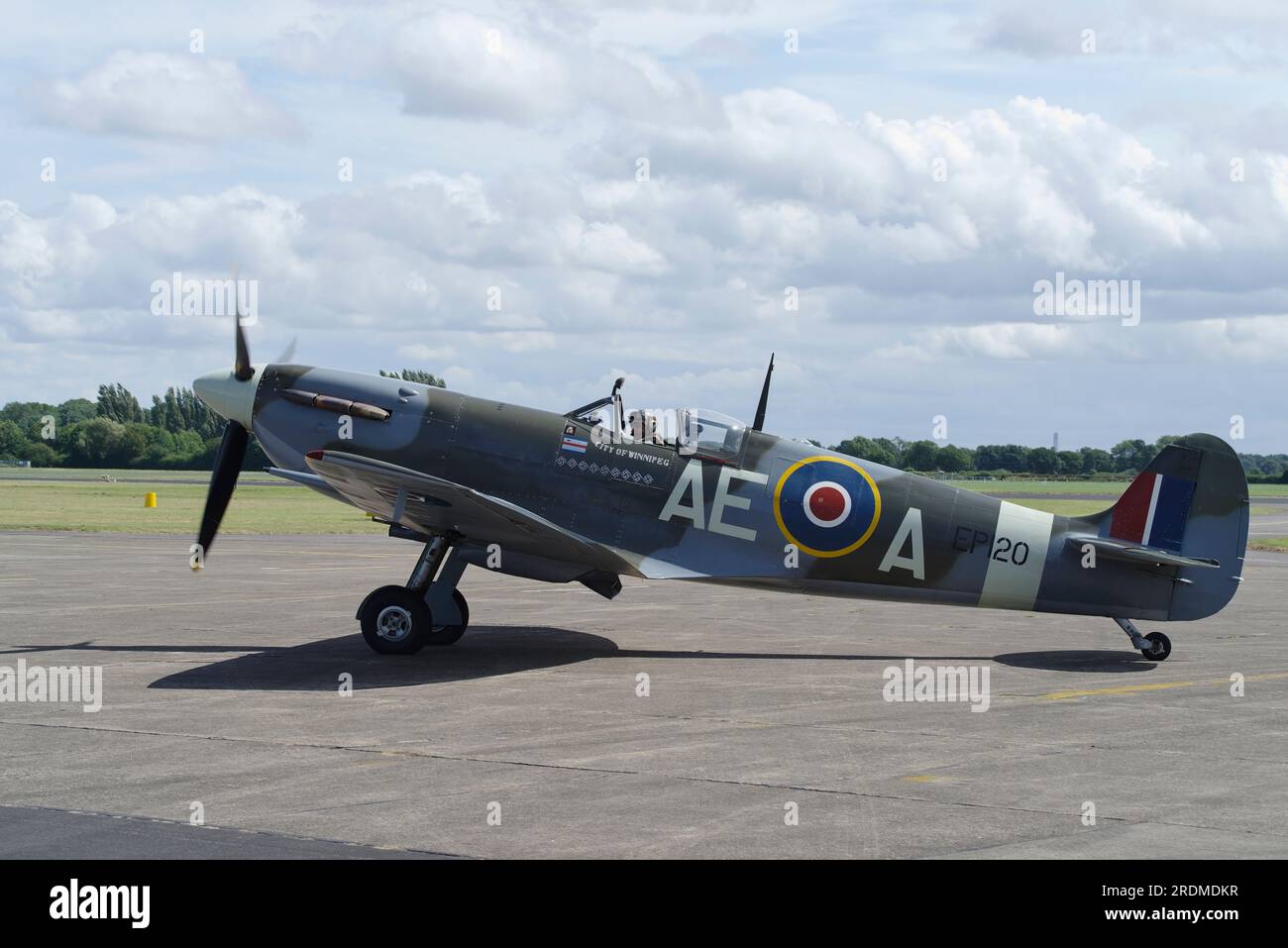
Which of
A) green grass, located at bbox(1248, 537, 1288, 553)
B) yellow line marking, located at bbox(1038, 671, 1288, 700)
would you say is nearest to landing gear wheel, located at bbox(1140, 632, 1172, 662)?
yellow line marking, located at bbox(1038, 671, 1288, 700)

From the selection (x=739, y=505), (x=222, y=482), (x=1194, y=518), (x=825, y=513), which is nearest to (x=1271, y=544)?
(x=1194, y=518)

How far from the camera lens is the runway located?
6.81 m

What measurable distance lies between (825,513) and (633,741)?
15.7 feet

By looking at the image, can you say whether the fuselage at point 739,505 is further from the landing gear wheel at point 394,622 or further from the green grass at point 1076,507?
the green grass at point 1076,507

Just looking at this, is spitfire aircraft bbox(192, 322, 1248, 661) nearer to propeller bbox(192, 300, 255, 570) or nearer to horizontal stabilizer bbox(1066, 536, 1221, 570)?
horizontal stabilizer bbox(1066, 536, 1221, 570)

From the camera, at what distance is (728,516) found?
1355cm

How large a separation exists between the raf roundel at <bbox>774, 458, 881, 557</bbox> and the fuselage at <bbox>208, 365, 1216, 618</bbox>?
14mm

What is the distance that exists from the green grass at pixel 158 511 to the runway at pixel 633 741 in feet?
57.1

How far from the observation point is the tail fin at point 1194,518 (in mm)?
13367
